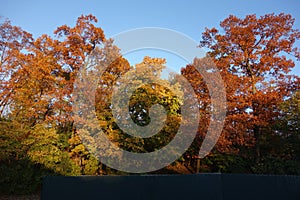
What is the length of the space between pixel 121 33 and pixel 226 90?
6.59 meters

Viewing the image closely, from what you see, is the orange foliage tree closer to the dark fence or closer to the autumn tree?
the autumn tree

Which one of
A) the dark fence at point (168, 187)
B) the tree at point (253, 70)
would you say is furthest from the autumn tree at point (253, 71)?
the dark fence at point (168, 187)

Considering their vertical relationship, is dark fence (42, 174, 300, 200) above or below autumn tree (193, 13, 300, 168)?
below

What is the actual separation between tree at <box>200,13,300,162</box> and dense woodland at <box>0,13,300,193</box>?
0.16 ft

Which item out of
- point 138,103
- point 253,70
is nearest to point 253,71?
point 253,70

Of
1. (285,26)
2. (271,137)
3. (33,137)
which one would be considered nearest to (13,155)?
(33,137)

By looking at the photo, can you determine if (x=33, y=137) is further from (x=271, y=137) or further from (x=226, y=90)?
(x=271, y=137)

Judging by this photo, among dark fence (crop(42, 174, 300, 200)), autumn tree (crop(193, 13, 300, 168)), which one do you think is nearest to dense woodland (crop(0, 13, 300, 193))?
autumn tree (crop(193, 13, 300, 168))

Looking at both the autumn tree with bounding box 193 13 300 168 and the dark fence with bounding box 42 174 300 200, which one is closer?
the dark fence with bounding box 42 174 300 200

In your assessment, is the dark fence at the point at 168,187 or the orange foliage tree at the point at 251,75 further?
the orange foliage tree at the point at 251,75

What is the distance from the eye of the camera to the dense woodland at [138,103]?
11148 millimetres

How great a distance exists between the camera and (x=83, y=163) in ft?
39.8

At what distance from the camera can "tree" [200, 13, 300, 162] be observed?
12.3 m

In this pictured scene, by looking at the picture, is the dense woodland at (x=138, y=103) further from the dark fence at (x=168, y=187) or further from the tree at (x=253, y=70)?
the dark fence at (x=168, y=187)
